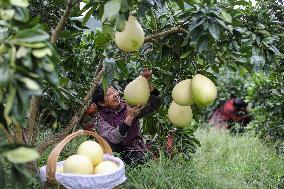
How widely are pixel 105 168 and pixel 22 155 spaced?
0.99 meters

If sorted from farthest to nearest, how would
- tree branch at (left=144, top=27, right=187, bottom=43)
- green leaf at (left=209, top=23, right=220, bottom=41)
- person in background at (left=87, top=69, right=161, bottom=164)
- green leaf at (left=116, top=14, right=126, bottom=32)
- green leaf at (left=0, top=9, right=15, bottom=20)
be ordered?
person in background at (left=87, top=69, right=161, bottom=164) → tree branch at (left=144, top=27, right=187, bottom=43) → green leaf at (left=209, top=23, right=220, bottom=41) → green leaf at (left=116, top=14, right=126, bottom=32) → green leaf at (left=0, top=9, right=15, bottom=20)

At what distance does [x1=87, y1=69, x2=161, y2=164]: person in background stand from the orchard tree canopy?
7.8 inches

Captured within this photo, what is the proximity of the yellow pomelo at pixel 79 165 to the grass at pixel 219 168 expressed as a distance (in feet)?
1.83

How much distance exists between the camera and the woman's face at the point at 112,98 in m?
3.43

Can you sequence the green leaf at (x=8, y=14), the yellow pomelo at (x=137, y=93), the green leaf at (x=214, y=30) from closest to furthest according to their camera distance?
the green leaf at (x=8, y=14)
the green leaf at (x=214, y=30)
the yellow pomelo at (x=137, y=93)

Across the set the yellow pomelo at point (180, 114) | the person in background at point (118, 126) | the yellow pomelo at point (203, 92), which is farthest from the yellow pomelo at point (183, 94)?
the person in background at point (118, 126)

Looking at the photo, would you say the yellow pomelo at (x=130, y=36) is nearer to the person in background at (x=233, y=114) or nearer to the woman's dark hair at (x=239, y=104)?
the person in background at (x=233, y=114)

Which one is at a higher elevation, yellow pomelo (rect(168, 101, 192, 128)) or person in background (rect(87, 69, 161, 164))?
yellow pomelo (rect(168, 101, 192, 128))

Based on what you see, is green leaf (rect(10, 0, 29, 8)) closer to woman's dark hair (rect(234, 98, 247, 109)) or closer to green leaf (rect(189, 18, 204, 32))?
green leaf (rect(189, 18, 204, 32))

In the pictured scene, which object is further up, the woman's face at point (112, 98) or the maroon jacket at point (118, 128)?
the woman's face at point (112, 98)

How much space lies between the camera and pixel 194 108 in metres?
3.09

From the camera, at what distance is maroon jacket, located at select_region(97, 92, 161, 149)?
332 centimetres

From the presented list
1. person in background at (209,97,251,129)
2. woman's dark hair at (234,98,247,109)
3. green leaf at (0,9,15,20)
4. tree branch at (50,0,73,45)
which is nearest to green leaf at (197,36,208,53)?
tree branch at (50,0,73,45)

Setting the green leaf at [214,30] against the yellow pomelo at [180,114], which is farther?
the yellow pomelo at [180,114]
